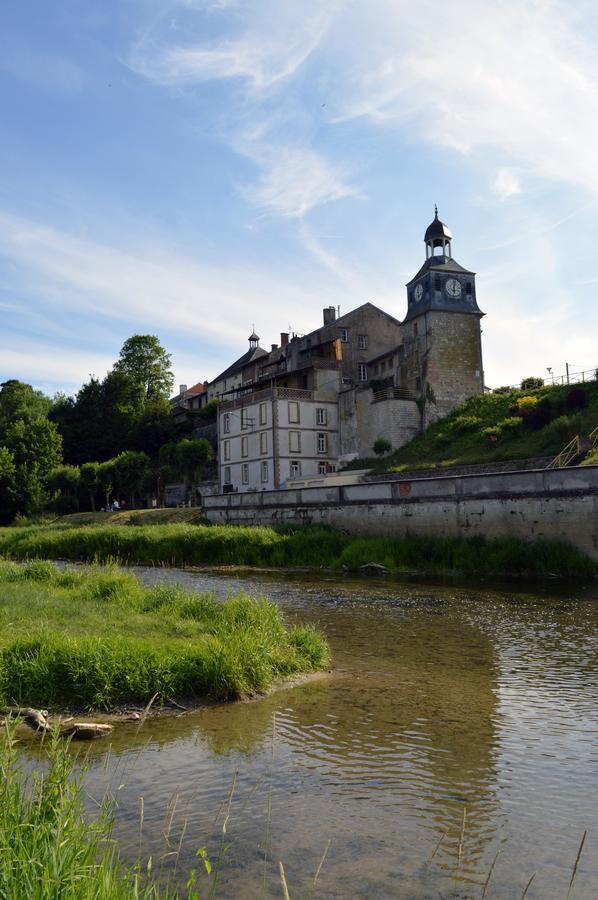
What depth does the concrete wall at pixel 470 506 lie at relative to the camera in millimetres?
20234

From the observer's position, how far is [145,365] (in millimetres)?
78875

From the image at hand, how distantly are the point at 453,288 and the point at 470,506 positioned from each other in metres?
28.0

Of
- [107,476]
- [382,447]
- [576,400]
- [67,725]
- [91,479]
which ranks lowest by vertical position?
[67,725]

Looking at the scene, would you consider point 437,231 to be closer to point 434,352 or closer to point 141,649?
point 434,352

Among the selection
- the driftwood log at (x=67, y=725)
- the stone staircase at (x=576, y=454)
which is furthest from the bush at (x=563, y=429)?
the driftwood log at (x=67, y=725)

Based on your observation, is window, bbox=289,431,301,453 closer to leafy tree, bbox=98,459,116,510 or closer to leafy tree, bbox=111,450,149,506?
leafy tree, bbox=111,450,149,506


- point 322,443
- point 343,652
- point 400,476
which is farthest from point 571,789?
point 322,443

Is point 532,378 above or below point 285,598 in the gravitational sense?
above

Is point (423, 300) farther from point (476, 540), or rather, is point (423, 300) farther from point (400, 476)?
point (476, 540)

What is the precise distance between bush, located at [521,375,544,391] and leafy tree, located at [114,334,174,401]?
43729 millimetres

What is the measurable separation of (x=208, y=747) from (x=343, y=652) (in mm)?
4411

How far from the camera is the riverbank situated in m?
20.9

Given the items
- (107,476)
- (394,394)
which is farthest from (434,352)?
(107,476)

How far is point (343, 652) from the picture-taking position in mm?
10445
